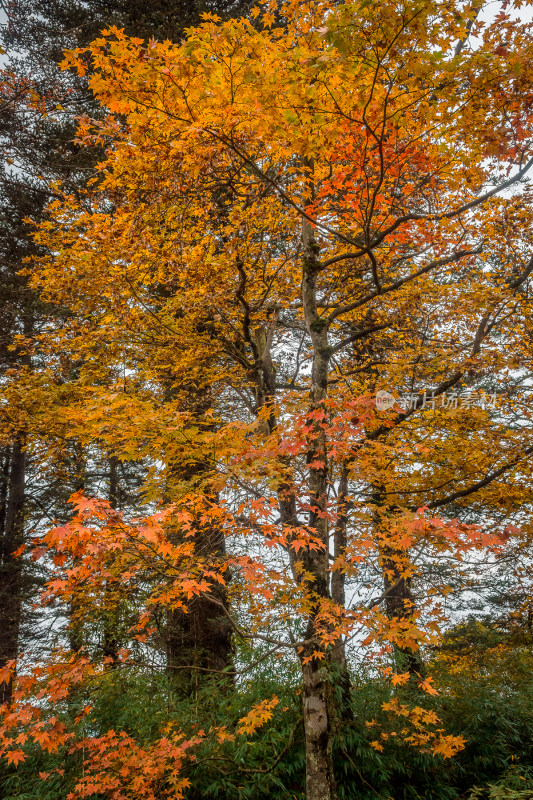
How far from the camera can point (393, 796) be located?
525 centimetres

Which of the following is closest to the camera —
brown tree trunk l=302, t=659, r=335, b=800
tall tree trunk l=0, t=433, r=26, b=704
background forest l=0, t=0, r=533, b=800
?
background forest l=0, t=0, r=533, b=800

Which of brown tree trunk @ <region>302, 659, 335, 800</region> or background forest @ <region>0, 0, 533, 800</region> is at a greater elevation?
background forest @ <region>0, 0, 533, 800</region>

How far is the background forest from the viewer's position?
3.39m

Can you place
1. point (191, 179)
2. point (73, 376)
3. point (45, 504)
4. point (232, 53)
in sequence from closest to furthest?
point (232, 53) → point (191, 179) → point (73, 376) → point (45, 504)

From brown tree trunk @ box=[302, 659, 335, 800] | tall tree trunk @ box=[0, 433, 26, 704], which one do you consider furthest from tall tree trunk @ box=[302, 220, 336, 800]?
tall tree trunk @ box=[0, 433, 26, 704]

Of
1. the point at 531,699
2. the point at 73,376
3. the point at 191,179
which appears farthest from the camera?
the point at 73,376

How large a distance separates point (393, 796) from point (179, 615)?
3.77m

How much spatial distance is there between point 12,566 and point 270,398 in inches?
280

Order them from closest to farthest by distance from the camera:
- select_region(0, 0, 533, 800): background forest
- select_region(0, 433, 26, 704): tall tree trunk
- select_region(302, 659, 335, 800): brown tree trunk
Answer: select_region(0, 0, 533, 800): background forest → select_region(302, 659, 335, 800): brown tree trunk → select_region(0, 433, 26, 704): tall tree trunk

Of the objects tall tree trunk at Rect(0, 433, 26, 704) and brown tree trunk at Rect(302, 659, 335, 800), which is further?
tall tree trunk at Rect(0, 433, 26, 704)

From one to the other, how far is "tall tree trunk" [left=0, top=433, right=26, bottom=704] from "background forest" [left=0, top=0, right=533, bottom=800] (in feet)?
8.31

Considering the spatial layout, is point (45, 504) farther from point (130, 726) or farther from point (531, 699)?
point (531, 699)

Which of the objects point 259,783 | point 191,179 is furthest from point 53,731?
point 191,179

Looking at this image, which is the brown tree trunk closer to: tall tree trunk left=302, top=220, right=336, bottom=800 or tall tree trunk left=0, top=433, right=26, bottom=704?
tall tree trunk left=302, top=220, right=336, bottom=800
